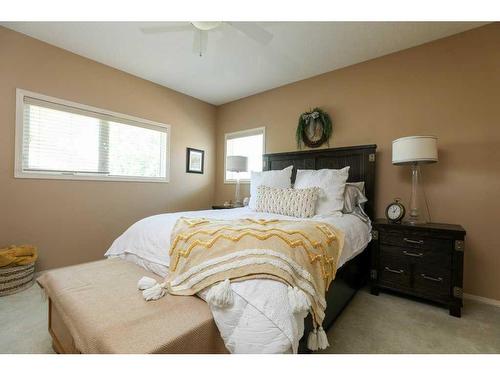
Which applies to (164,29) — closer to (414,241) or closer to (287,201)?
(287,201)

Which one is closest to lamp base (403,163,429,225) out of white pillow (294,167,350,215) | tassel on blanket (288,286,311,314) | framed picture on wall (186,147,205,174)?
white pillow (294,167,350,215)

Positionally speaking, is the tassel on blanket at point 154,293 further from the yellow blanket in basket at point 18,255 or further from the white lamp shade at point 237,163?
the white lamp shade at point 237,163

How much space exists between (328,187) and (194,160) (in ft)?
8.20

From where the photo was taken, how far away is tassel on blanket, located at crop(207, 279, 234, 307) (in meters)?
1.04

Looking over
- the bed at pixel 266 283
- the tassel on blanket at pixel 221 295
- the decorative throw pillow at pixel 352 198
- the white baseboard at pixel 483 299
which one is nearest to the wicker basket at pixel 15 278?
the bed at pixel 266 283

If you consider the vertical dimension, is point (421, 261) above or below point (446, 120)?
below

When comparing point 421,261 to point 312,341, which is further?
point 421,261

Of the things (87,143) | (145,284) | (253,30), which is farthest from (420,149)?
(87,143)

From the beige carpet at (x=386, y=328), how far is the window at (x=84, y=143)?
139 centimetres

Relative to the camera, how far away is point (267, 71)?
312 centimetres

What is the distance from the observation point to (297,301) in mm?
1023
